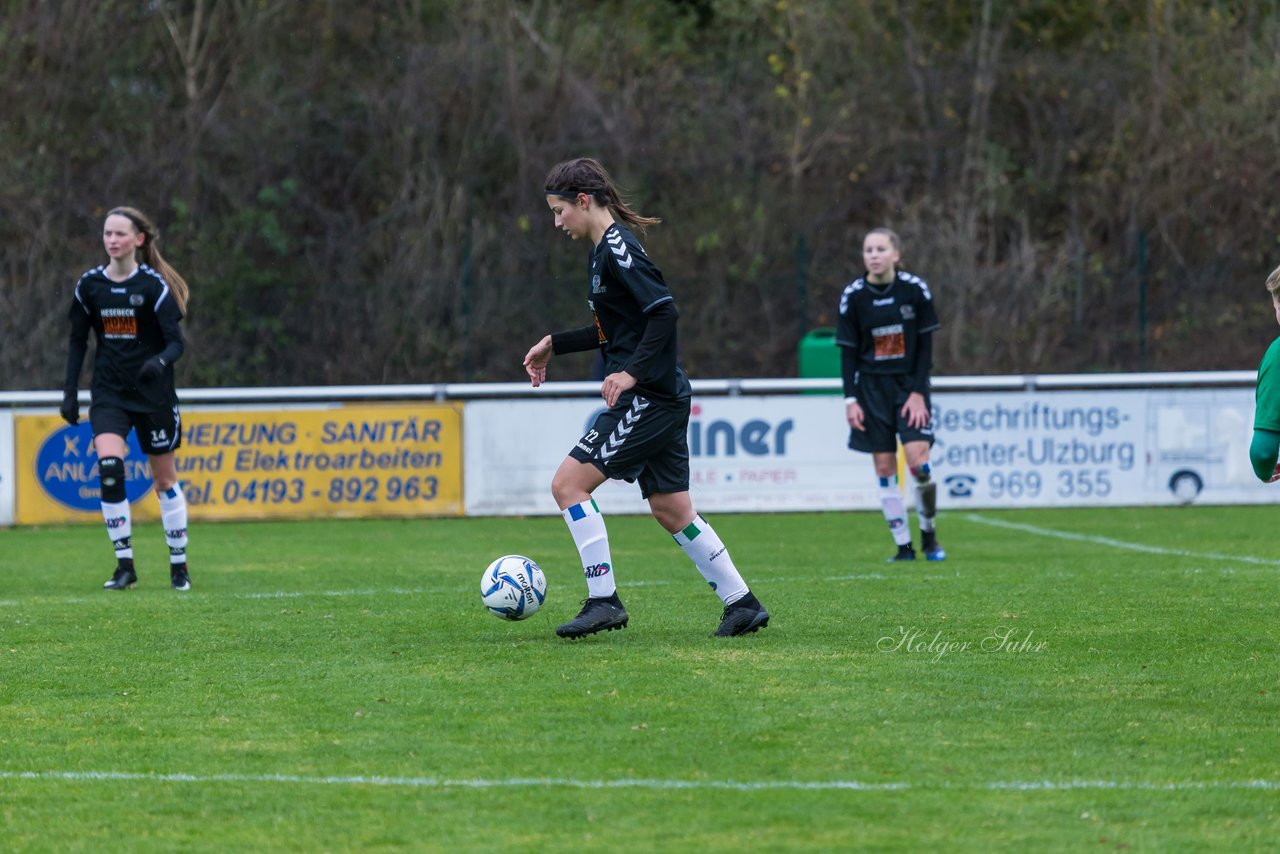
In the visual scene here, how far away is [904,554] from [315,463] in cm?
631

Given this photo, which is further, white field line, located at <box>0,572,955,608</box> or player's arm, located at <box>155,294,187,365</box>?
player's arm, located at <box>155,294,187,365</box>

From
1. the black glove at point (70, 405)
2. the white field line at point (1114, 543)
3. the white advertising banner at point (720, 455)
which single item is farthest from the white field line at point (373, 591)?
the white advertising banner at point (720, 455)

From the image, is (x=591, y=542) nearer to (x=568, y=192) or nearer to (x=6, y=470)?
(x=568, y=192)

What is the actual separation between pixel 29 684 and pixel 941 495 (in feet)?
34.1

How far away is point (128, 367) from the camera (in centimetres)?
988

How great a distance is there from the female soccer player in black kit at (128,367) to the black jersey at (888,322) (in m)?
4.11

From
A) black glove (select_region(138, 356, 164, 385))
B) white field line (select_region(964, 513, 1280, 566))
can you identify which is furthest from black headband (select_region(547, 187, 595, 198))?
white field line (select_region(964, 513, 1280, 566))

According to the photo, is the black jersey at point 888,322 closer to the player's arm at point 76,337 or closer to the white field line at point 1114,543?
the white field line at point 1114,543

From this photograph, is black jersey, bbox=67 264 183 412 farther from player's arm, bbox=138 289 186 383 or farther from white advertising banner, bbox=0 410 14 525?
white advertising banner, bbox=0 410 14 525

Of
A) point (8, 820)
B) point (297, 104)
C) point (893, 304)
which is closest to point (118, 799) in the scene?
point (8, 820)

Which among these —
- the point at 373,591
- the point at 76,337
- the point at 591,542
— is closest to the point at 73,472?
the point at 76,337

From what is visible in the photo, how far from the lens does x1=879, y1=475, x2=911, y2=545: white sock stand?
11.2m

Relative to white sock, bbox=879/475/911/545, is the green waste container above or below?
above

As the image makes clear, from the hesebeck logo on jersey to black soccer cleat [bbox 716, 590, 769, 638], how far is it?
8.97 metres
